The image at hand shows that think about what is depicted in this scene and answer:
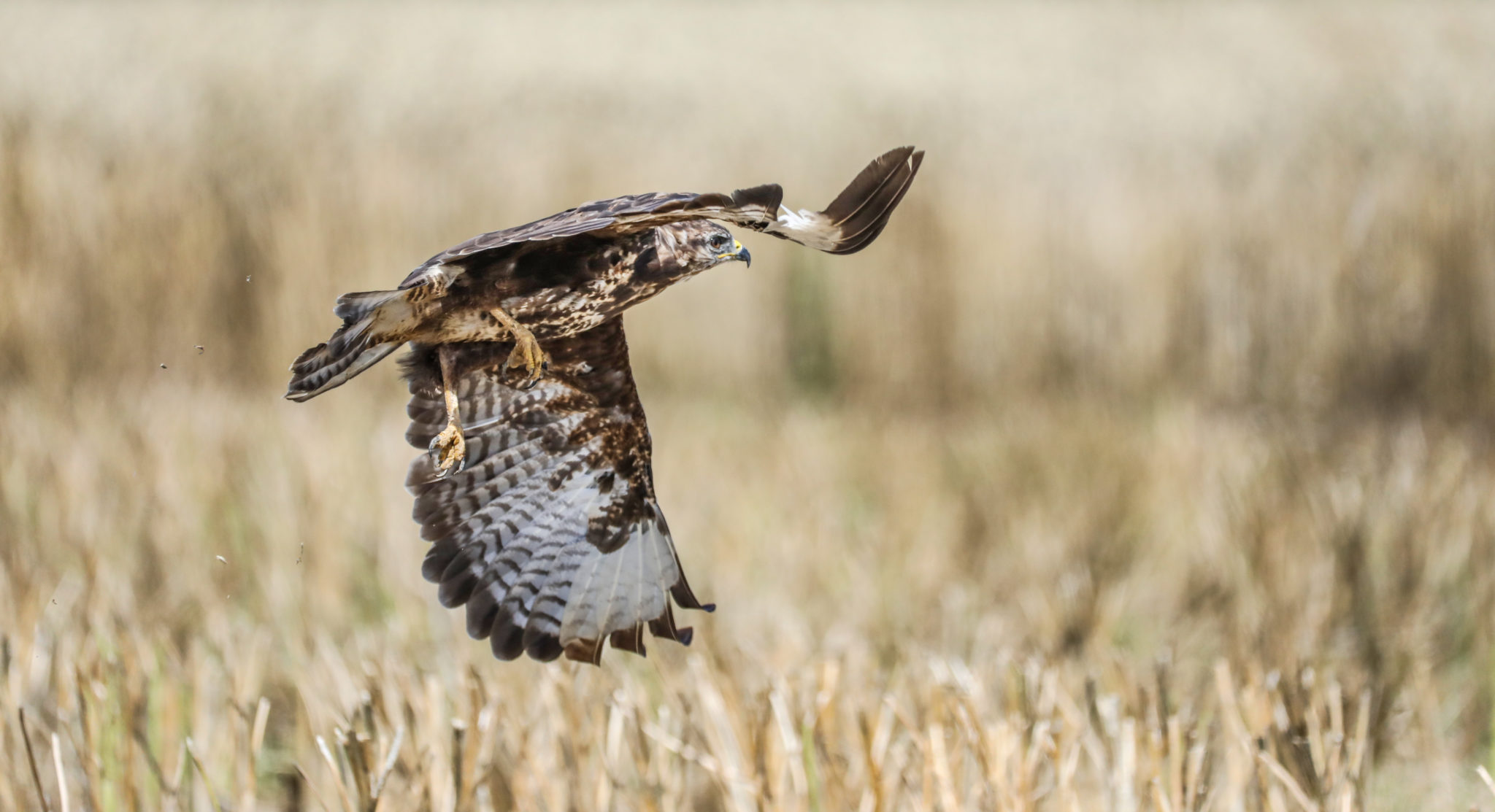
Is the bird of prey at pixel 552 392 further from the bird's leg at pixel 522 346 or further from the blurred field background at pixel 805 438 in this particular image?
the blurred field background at pixel 805 438

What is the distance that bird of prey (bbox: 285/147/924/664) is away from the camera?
53 cm

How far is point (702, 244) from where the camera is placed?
0.62 meters

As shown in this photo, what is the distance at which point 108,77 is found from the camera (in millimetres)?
3348

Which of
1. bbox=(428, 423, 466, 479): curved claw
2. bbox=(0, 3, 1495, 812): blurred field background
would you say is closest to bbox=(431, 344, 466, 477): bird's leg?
bbox=(428, 423, 466, 479): curved claw

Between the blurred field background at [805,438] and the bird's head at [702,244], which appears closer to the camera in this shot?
the bird's head at [702,244]

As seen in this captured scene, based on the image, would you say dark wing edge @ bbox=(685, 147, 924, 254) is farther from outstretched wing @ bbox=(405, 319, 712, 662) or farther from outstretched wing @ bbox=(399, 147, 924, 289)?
outstretched wing @ bbox=(405, 319, 712, 662)

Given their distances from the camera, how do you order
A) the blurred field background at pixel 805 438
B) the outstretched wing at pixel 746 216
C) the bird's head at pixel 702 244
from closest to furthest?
1. the outstretched wing at pixel 746 216
2. the bird's head at pixel 702 244
3. the blurred field background at pixel 805 438

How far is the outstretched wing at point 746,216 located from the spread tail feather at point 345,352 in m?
0.02

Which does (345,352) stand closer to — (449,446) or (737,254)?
(449,446)

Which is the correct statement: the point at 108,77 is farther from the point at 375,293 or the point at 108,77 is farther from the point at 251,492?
the point at 375,293

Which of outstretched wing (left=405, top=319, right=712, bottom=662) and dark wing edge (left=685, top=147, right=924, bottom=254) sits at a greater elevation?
dark wing edge (left=685, top=147, right=924, bottom=254)

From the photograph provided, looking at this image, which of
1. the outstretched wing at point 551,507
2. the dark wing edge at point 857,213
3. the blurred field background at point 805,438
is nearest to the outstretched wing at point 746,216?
the dark wing edge at point 857,213

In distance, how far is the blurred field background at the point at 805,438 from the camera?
151 cm

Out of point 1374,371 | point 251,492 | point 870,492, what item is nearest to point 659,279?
point 251,492
